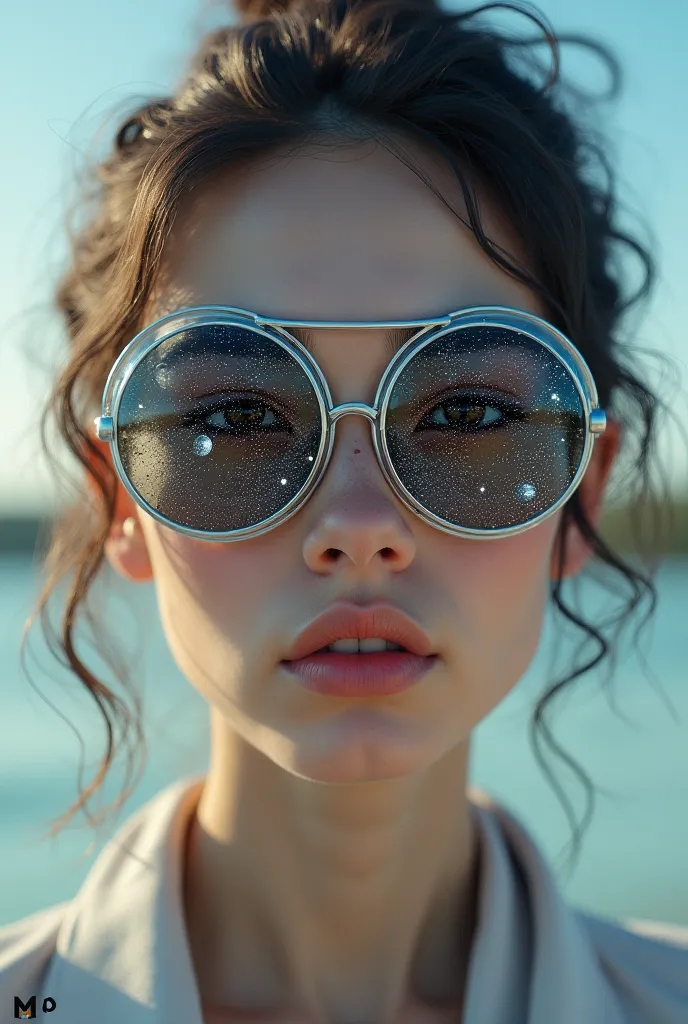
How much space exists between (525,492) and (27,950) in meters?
1.00

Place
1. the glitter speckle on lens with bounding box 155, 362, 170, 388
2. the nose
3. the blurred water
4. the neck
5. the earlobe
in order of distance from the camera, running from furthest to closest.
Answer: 1. the blurred water
2. the earlobe
3. the neck
4. the glitter speckle on lens with bounding box 155, 362, 170, 388
5. the nose

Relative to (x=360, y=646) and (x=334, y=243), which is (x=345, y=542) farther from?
(x=334, y=243)

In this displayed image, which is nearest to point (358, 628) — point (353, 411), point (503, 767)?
point (353, 411)

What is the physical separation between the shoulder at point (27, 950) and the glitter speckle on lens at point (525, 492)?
97 centimetres

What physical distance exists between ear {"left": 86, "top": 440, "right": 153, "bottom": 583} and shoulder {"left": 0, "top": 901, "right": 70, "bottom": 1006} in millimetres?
548

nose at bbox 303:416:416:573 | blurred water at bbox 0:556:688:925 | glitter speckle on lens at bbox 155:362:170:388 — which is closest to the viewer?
nose at bbox 303:416:416:573

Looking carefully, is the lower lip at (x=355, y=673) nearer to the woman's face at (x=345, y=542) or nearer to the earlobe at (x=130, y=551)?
the woman's face at (x=345, y=542)

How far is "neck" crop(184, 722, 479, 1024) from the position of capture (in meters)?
1.48

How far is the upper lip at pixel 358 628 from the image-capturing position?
1.28 meters

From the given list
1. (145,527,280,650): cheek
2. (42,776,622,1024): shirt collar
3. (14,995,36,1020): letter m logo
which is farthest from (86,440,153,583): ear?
(14,995,36,1020): letter m logo

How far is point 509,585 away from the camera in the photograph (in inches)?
54.6

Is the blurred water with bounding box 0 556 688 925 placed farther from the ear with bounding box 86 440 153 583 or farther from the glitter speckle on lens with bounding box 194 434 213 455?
the glitter speckle on lens with bounding box 194 434 213 455

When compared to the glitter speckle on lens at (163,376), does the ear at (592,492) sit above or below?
below

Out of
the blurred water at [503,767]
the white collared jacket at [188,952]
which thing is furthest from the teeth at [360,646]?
the blurred water at [503,767]
